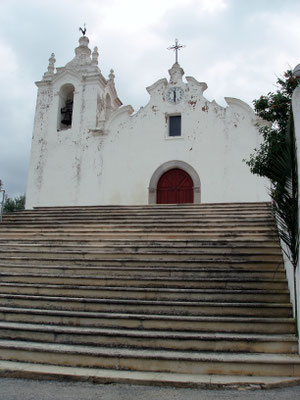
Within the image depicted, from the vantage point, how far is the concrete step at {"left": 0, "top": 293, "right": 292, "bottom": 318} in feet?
16.8

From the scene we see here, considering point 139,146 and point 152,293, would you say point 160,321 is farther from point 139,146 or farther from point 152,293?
point 139,146

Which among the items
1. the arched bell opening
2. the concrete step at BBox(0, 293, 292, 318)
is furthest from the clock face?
the concrete step at BBox(0, 293, 292, 318)

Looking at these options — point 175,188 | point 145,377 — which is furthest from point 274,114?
point 175,188

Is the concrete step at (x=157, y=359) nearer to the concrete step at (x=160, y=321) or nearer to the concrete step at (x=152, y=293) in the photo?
the concrete step at (x=160, y=321)

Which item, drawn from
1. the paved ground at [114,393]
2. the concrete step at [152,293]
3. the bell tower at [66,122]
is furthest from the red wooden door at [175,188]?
the paved ground at [114,393]

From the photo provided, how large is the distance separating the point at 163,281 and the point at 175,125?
29.1 ft

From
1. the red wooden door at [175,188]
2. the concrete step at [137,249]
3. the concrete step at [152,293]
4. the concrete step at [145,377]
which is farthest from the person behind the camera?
the red wooden door at [175,188]

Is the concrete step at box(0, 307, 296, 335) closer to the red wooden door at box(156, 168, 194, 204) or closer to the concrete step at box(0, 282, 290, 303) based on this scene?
the concrete step at box(0, 282, 290, 303)

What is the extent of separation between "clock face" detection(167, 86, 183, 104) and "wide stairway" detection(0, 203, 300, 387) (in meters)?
6.81

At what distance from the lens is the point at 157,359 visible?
435cm

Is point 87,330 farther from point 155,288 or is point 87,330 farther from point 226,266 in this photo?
point 226,266

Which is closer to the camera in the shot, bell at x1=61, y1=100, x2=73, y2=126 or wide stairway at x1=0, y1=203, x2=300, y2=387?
wide stairway at x1=0, y1=203, x2=300, y2=387

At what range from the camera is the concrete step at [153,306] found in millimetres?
5113

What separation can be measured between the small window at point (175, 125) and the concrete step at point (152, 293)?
880 cm
